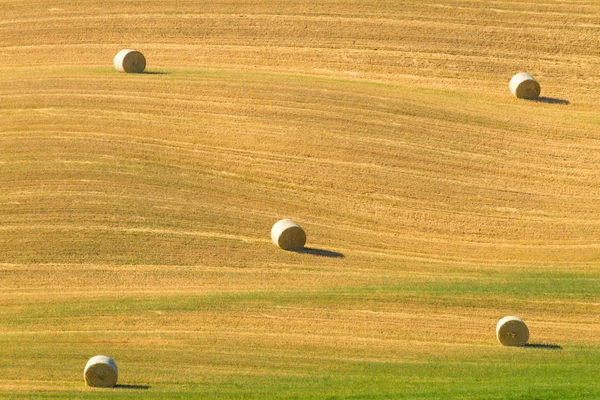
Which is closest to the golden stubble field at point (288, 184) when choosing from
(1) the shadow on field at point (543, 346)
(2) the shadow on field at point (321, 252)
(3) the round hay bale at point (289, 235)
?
(2) the shadow on field at point (321, 252)

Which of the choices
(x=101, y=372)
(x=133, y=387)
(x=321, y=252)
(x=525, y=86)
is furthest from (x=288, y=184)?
(x=101, y=372)

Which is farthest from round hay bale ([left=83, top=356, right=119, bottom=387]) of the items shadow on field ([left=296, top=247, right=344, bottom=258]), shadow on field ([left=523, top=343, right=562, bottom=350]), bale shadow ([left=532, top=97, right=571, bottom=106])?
bale shadow ([left=532, top=97, right=571, bottom=106])

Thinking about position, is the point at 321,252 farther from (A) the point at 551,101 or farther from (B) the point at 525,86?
(A) the point at 551,101

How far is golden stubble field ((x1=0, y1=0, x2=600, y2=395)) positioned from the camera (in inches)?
1036

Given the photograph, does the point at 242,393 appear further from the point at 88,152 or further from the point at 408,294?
the point at 88,152

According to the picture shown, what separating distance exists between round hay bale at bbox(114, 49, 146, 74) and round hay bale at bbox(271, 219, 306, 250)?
12.2m

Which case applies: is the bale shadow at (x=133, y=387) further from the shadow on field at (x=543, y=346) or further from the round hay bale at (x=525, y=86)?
the round hay bale at (x=525, y=86)

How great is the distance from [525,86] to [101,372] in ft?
72.7

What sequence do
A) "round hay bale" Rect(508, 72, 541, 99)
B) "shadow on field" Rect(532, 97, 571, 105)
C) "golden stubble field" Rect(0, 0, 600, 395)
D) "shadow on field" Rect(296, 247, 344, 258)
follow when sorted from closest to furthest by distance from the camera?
"golden stubble field" Rect(0, 0, 600, 395)
"shadow on field" Rect(296, 247, 344, 258)
"round hay bale" Rect(508, 72, 541, 99)
"shadow on field" Rect(532, 97, 571, 105)

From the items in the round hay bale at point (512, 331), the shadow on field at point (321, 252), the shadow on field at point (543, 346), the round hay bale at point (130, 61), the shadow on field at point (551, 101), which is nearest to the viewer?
the round hay bale at point (512, 331)

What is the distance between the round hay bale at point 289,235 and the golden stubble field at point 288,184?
23.4 inches

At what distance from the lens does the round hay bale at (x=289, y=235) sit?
31.0m

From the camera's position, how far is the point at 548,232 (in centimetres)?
3312

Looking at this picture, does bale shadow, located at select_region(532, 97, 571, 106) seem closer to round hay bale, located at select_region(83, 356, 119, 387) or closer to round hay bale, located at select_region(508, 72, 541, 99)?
round hay bale, located at select_region(508, 72, 541, 99)
